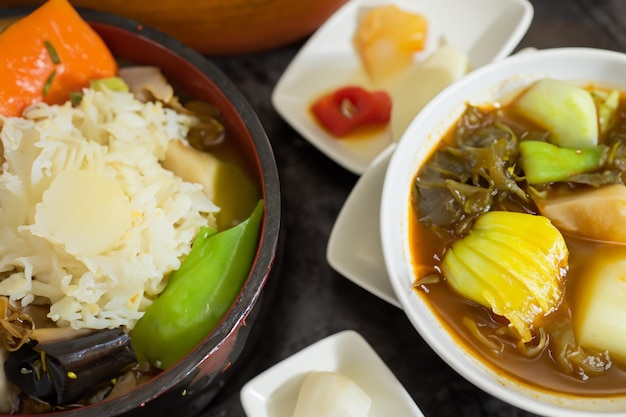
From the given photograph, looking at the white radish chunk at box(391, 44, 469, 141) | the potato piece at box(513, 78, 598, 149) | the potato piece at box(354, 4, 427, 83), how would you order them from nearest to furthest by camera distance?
the potato piece at box(513, 78, 598, 149), the white radish chunk at box(391, 44, 469, 141), the potato piece at box(354, 4, 427, 83)

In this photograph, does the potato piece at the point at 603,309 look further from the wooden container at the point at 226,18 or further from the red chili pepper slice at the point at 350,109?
the wooden container at the point at 226,18

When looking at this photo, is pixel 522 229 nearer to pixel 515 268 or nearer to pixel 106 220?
pixel 515 268

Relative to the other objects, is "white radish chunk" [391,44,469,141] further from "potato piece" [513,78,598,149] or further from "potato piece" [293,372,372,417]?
"potato piece" [293,372,372,417]

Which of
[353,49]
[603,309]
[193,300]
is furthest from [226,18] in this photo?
[603,309]

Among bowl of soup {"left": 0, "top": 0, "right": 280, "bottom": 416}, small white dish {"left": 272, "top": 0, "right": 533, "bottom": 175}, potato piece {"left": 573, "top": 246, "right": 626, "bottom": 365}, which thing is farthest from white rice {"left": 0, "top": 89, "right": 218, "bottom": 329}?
potato piece {"left": 573, "top": 246, "right": 626, "bottom": 365}

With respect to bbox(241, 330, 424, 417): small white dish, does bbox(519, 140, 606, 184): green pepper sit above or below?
above

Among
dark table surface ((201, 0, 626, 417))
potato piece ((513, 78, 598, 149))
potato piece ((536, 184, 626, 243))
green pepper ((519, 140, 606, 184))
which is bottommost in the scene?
dark table surface ((201, 0, 626, 417))

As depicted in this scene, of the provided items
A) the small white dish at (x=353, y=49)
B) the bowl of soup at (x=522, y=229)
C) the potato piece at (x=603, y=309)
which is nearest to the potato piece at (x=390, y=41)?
the small white dish at (x=353, y=49)
